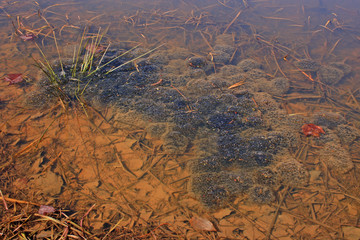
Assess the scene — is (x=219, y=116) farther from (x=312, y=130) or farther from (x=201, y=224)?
(x=201, y=224)

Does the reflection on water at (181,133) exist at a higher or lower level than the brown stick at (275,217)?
higher

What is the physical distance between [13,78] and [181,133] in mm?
2214

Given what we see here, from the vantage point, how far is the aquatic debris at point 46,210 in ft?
5.06

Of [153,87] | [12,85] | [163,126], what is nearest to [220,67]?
[153,87]

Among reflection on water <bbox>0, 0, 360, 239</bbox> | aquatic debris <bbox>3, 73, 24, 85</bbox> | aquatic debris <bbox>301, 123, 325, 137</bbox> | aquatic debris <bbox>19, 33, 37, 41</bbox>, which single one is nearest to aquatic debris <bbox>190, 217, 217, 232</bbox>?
reflection on water <bbox>0, 0, 360, 239</bbox>

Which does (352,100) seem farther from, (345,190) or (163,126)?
(163,126)

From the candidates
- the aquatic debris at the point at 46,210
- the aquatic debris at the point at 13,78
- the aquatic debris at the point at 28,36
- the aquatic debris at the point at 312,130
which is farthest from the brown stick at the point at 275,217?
the aquatic debris at the point at 28,36

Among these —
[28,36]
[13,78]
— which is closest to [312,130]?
[13,78]

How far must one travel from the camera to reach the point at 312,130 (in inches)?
93.9

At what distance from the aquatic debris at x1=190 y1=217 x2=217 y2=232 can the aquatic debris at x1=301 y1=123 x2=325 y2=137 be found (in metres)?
1.57

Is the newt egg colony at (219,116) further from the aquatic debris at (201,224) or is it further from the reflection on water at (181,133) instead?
the aquatic debris at (201,224)

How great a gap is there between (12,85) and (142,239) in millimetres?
2424

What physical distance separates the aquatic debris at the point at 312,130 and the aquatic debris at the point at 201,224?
157cm

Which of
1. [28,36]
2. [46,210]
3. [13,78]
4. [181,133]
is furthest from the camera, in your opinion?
[28,36]
